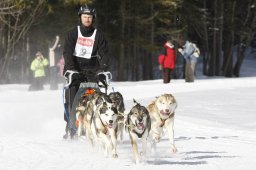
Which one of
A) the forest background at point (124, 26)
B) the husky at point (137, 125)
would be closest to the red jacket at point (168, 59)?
the forest background at point (124, 26)

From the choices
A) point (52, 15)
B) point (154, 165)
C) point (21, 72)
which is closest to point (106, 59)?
point (154, 165)

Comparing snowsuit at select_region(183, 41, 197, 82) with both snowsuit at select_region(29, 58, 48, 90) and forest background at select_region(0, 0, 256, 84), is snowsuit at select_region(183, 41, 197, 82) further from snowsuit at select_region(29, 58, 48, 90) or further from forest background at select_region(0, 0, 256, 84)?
forest background at select_region(0, 0, 256, 84)

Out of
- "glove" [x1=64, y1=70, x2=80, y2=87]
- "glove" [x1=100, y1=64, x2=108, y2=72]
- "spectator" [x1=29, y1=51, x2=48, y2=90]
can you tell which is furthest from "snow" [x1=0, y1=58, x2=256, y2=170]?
"spectator" [x1=29, y1=51, x2=48, y2=90]

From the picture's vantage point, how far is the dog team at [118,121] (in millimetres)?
8516

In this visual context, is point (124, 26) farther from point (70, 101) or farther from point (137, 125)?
point (137, 125)

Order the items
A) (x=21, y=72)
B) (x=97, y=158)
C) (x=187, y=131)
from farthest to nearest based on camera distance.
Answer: (x=21, y=72) → (x=187, y=131) → (x=97, y=158)

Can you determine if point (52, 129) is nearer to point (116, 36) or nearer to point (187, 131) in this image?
point (187, 131)

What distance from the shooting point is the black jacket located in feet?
34.0

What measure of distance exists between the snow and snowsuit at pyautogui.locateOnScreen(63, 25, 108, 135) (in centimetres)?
83

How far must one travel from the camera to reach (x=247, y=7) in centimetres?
4772

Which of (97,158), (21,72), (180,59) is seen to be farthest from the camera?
(180,59)

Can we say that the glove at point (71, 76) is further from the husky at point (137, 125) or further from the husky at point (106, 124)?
the husky at point (137, 125)

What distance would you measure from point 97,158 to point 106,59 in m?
1.96

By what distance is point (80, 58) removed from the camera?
416 inches
